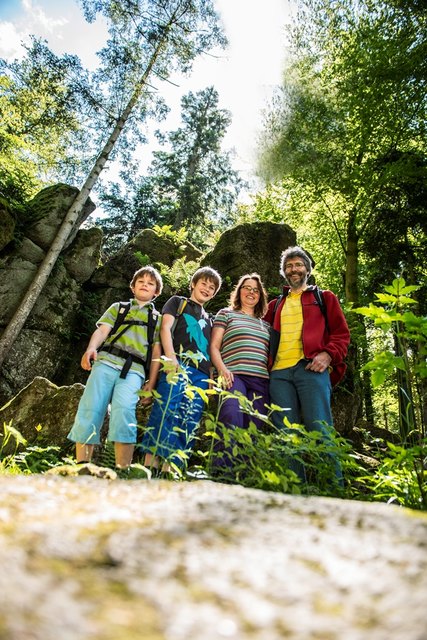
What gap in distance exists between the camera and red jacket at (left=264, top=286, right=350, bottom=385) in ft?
11.9

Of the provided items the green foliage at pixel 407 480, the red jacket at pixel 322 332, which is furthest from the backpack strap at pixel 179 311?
the green foliage at pixel 407 480

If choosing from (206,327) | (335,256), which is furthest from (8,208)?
(335,256)

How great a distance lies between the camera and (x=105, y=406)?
3.55 meters

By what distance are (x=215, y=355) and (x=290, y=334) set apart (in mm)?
831

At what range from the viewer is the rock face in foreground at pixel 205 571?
1.39 ft

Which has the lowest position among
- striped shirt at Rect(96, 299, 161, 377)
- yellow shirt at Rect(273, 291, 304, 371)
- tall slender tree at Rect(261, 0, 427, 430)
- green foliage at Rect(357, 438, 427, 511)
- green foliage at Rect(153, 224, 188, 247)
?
green foliage at Rect(357, 438, 427, 511)

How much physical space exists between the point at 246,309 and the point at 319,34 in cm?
1705

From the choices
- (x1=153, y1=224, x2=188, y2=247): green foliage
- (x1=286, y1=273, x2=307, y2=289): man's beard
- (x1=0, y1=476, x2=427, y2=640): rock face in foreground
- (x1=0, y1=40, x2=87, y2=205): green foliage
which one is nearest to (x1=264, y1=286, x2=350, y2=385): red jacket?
(x1=286, y1=273, x2=307, y2=289): man's beard

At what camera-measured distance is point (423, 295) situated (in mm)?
13742

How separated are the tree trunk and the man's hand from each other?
8979 mm

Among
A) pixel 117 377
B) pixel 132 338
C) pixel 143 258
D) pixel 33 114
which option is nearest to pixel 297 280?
pixel 132 338

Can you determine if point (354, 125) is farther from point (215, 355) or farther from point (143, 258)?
point (215, 355)

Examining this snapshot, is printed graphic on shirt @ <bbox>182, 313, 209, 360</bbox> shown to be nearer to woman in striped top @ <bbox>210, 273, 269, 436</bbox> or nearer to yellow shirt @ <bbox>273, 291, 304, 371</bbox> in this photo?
woman in striped top @ <bbox>210, 273, 269, 436</bbox>

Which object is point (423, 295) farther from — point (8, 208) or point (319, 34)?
point (8, 208)
